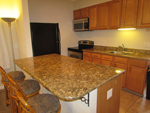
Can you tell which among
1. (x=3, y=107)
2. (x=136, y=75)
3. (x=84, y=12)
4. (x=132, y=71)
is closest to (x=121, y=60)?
(x=132, y=71)

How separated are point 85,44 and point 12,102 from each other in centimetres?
318

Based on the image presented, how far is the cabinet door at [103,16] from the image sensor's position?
10.5 ft

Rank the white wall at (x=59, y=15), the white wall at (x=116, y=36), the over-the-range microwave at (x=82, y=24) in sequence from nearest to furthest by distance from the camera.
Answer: the white wall at (x=116, y=36) < the white wall at (x=59, y=15) < the over-the-range microwave at (x=82, y=24)

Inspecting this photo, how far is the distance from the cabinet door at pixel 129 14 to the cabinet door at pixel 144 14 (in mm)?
111

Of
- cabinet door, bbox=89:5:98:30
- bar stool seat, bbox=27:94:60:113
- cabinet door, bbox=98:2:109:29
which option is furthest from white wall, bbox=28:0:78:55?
bar stool seat, bbox=27:94:60:113

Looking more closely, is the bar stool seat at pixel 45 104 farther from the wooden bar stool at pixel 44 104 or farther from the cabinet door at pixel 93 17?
the cabinet door at pixel 93 17

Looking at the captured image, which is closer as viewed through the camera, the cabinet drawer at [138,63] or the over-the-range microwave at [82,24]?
the cabinet drawer at [138,63]

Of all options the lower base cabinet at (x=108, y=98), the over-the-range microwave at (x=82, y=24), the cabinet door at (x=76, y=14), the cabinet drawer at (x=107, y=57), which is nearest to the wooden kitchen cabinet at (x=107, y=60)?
the cabinet drawer at (x=107, y=57)

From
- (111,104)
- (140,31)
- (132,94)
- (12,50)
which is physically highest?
(140,31)

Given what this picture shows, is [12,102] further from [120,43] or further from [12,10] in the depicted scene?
[120,43]

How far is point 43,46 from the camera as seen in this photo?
340 cm

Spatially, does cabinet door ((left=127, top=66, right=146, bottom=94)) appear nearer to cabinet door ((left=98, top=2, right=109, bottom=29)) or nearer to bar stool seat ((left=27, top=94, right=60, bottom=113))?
cabinet door ((left=98, top=2, right=109, bottom=29))

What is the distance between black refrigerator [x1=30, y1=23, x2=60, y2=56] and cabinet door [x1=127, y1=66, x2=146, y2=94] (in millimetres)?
2376

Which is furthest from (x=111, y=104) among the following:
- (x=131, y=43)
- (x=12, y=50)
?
(x=12, y=50)
